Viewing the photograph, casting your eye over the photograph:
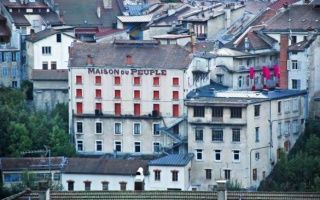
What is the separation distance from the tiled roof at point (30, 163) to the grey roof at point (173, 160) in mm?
3079

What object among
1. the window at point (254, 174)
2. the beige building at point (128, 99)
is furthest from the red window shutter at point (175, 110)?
the window at point (254, 174)

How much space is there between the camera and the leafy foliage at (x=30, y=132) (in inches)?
2168

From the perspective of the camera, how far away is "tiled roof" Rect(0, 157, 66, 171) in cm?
5250

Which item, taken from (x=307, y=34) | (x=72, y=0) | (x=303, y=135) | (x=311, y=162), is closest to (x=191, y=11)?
(x=72, y=0)

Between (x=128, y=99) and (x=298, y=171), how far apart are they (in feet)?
28.5

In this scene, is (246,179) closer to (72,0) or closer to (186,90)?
(186,90)

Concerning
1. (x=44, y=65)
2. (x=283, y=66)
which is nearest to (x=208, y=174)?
(x=283, y=66)

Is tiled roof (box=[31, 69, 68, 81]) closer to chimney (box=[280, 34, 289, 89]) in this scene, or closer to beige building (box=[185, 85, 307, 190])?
beige building (box=[185, 85, 307, 190])

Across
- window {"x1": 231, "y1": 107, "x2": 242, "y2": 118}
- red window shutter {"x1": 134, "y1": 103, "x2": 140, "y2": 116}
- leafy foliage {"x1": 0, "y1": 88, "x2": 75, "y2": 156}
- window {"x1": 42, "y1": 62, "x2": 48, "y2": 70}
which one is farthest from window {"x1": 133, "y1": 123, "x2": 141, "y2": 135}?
window {"x1": 42, "y1": 62, "x2": 48, "y2": 70}

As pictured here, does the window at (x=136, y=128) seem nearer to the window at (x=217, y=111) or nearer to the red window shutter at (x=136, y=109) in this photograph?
the red window shutter at (x=136, y=109)

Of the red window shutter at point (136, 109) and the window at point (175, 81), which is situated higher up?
the window at point (175, 81)

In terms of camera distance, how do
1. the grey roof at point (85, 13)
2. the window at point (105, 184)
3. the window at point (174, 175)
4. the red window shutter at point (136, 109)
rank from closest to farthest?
the window at point (174, 175)
the window at point (105, 184)
the red window shutter at point (136, 109)
the grey roof at point (85, 13)

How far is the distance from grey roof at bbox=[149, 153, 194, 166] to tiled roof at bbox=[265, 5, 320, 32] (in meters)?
9.67

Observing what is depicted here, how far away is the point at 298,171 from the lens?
2005 inches
